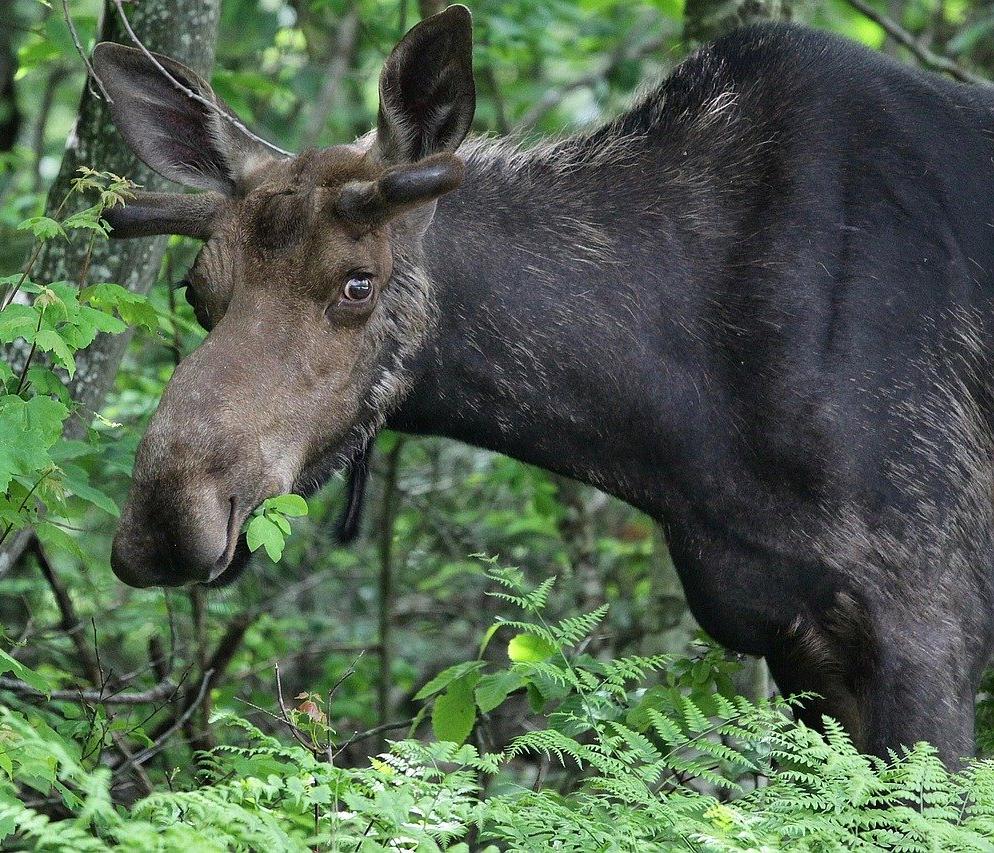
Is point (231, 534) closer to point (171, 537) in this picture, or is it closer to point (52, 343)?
point (171, 537)

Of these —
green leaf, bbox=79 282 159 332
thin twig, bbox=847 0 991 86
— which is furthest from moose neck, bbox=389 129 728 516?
thin twig, bbox=847 0 991 86

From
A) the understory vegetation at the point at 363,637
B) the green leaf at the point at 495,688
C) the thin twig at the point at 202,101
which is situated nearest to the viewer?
the understory vegetation at the point at 363,637

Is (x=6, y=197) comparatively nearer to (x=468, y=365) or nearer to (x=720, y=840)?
(x=468, y=365)

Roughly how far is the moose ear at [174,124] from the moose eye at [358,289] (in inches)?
30.7

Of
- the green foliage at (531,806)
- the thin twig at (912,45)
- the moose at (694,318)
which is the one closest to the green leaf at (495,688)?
the green foliage at (531,806)

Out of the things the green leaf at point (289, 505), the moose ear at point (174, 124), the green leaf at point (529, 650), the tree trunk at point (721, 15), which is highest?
the tree trunk at point (721, 15)

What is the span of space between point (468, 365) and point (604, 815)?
200 cm

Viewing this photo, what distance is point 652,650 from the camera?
23.2 feet

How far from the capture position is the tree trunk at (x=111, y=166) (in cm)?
555

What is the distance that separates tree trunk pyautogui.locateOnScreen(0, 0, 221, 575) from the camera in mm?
5547

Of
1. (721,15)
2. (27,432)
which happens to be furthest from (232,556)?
(721,15)

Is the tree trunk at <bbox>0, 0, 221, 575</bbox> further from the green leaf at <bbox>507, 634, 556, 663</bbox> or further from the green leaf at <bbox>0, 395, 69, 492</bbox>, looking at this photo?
the green leaf at <bbox>507, 634, 556, 663</bbox>

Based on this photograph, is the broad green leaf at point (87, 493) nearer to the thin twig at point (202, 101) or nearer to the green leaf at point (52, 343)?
the green leaf at point (52, 343)

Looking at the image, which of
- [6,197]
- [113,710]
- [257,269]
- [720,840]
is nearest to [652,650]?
[113,710]
